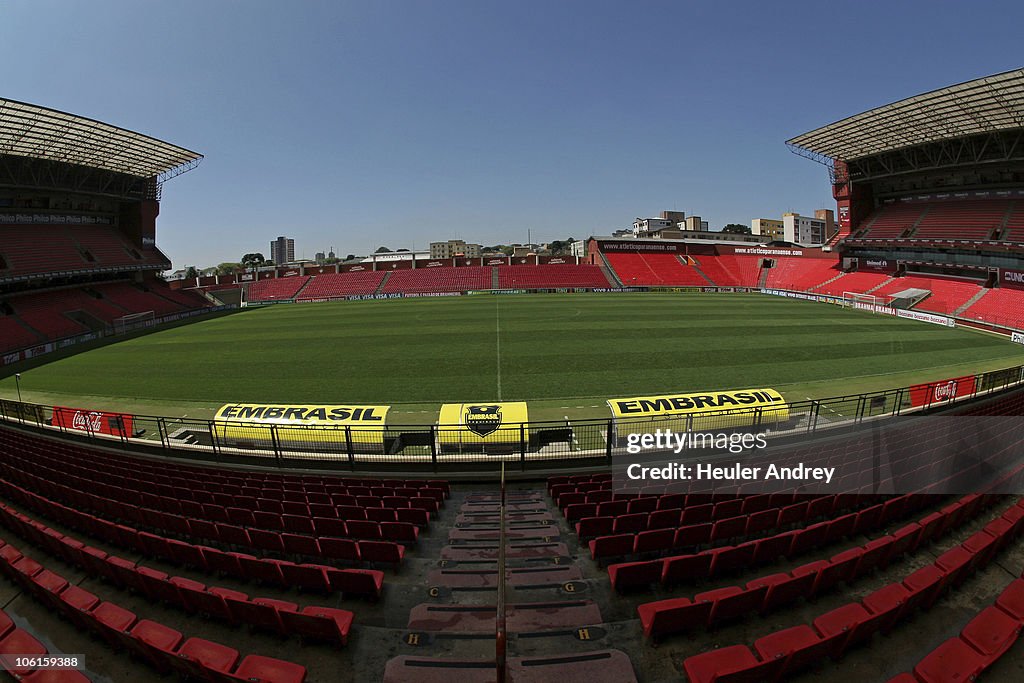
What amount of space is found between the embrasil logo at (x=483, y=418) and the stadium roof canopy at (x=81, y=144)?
41554 millimetres

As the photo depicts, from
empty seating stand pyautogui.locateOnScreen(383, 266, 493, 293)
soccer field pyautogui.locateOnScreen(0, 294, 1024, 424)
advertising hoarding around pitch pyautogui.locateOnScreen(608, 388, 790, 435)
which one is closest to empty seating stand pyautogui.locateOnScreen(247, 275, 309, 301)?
empty seating stand pyautogui.locateOnScreen(383, 266, 493, 293)

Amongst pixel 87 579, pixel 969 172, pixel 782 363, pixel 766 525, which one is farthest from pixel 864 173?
pixel 87 579

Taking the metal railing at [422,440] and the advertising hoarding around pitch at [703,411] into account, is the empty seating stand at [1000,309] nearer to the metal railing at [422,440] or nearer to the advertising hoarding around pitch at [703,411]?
the metal railing at [422,440]

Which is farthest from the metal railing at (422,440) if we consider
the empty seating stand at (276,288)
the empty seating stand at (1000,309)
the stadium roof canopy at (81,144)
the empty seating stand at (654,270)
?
the empty seating stand at (276,288)

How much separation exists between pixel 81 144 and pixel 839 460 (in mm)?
59385

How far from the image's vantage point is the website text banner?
845 centimetres

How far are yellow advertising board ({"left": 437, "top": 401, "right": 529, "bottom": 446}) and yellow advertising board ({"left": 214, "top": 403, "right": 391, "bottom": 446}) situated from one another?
6.01 feet

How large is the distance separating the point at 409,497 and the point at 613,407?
23.0 ft

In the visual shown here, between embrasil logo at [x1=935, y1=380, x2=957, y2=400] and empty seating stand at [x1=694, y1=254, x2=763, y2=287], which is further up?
empty seating stand at [x1=694, y1=254, x2=763, y2=287]

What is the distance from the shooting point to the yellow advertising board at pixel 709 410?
12398 mm

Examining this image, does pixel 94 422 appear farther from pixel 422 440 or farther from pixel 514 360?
pixel 514 360

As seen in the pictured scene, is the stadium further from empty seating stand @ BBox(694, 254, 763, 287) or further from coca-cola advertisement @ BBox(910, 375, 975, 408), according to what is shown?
empty seating stand @ BBox(694, 254, 763, 287)

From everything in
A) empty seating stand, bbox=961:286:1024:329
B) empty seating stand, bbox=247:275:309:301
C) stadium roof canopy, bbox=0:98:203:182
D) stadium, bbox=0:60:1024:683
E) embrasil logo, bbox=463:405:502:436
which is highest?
stadium roof canopy, bbox=0:98:203:182

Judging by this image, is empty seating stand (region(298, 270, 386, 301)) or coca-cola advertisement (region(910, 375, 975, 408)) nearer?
coca-cola advertisement (region(910, 375, 975, 408))
